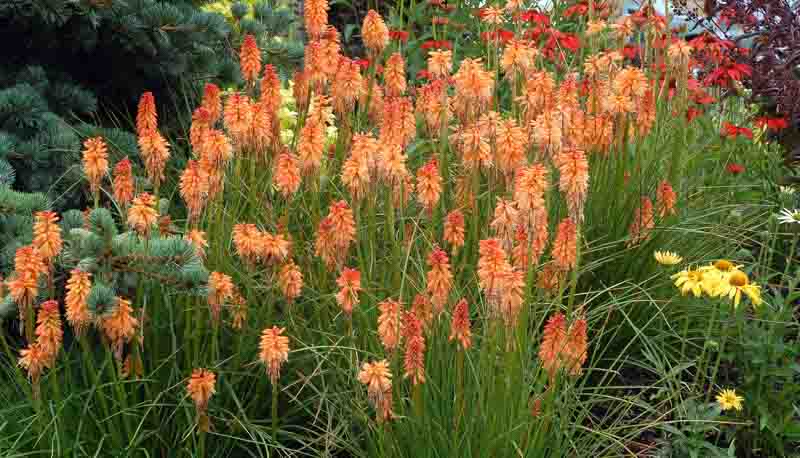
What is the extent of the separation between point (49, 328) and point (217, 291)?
471 mm

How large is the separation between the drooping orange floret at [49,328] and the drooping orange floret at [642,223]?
2.17 meters

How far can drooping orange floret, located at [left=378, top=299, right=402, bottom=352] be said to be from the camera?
2496 mm

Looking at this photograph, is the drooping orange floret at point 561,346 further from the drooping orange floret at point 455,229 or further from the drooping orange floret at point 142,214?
the drooping orange floret at point 142,214

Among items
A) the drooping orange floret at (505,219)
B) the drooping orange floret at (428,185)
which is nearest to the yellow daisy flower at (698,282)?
the drooping orange floret at (505,219)

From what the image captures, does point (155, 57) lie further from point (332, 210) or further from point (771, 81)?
point (771, 81)

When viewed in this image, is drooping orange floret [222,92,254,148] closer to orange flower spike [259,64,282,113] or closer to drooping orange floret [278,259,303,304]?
orange flower spike [259,64,282,113]

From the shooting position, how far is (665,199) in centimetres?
377

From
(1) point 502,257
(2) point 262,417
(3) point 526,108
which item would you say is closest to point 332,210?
(1) point 502,257

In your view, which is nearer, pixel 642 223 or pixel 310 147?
Result: pixel 310 147

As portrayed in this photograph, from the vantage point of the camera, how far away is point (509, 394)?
2.69 metres

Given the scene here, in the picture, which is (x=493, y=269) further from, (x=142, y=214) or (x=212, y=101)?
(x=212, y=101)

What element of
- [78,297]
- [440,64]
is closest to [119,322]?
[78,297]

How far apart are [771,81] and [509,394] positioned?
3.03 meters

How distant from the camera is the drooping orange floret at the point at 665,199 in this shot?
12.3ft
